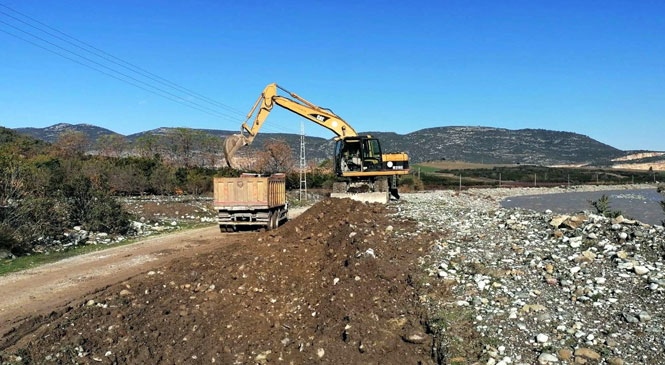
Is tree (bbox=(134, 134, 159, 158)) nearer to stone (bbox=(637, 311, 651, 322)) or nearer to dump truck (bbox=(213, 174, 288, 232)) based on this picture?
dump truck (bbox=(213, 174, 288, 232))

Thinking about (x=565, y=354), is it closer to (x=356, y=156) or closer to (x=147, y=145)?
(x=356, y=156)

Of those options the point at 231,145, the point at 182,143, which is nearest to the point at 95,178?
the point at 231,145

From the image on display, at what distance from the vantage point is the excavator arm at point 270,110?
20064mm

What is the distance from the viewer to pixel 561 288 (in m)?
7.53

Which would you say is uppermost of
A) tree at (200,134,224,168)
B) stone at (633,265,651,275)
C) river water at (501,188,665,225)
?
tree at (200,134,224,168)

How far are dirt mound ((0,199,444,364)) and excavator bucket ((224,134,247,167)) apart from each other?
749 centimetres

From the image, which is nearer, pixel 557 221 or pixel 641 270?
pixel 641 270

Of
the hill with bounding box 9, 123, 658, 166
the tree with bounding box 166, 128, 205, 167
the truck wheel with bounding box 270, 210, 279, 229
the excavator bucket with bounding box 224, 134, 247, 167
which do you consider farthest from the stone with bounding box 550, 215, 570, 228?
the hill with bounding box 9, 123, 658, 166

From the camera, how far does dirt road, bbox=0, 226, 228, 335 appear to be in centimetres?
957

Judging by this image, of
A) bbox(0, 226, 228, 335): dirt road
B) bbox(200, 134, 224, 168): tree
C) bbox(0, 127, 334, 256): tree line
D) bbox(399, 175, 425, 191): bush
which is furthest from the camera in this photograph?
bbox(200, 134, 224, 168): tree

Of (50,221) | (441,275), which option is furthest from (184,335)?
→ (50,221)

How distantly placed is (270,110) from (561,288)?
16.9 meters

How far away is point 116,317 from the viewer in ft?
28.0

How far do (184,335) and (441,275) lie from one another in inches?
168
